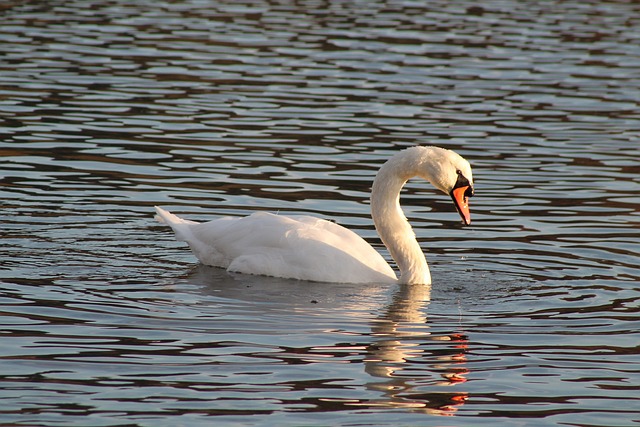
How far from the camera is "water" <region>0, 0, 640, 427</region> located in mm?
8328

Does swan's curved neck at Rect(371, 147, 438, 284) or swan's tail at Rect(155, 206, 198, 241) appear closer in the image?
swan's curved neck at Rect(371, 147, 438, 284)

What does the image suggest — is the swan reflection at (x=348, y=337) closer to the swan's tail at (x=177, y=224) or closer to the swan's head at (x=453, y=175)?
the swan's tail at (x=177, y=224)

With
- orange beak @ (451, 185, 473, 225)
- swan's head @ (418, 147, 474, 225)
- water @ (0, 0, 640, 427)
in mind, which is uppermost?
swan's head @ (418, 147, 474, 225)

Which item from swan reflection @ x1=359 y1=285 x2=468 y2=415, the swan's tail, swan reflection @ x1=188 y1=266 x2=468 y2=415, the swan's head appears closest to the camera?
swan reflection @ x1=359 y1=285 x2=468 y2=415

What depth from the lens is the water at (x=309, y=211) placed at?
8.33 m

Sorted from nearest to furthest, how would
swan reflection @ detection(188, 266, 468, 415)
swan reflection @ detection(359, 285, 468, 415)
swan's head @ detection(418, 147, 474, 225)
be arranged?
swan reflection @ detection(359, 285, 468, 415) < swan reflection @ detection(188, 266, 468, 415) < swan's head @ detection(418, 147, 474, 225)

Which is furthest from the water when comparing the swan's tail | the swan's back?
the swan's tail

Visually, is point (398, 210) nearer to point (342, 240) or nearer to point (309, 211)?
point (342, 240)

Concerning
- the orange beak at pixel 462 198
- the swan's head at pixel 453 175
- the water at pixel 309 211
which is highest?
the swan's head at pixel 453 175

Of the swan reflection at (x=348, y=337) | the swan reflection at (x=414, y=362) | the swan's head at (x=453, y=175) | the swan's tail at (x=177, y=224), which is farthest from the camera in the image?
the swan's tail at (x=177, y=224)

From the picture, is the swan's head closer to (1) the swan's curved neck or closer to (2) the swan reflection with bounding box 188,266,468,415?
(1) the swan's curved neck

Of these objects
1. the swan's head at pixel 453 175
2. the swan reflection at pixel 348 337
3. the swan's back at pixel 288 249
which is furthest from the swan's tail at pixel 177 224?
the swan's head at pixel 453 175

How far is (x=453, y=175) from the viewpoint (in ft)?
38.1

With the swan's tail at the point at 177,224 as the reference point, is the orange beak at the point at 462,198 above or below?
above
